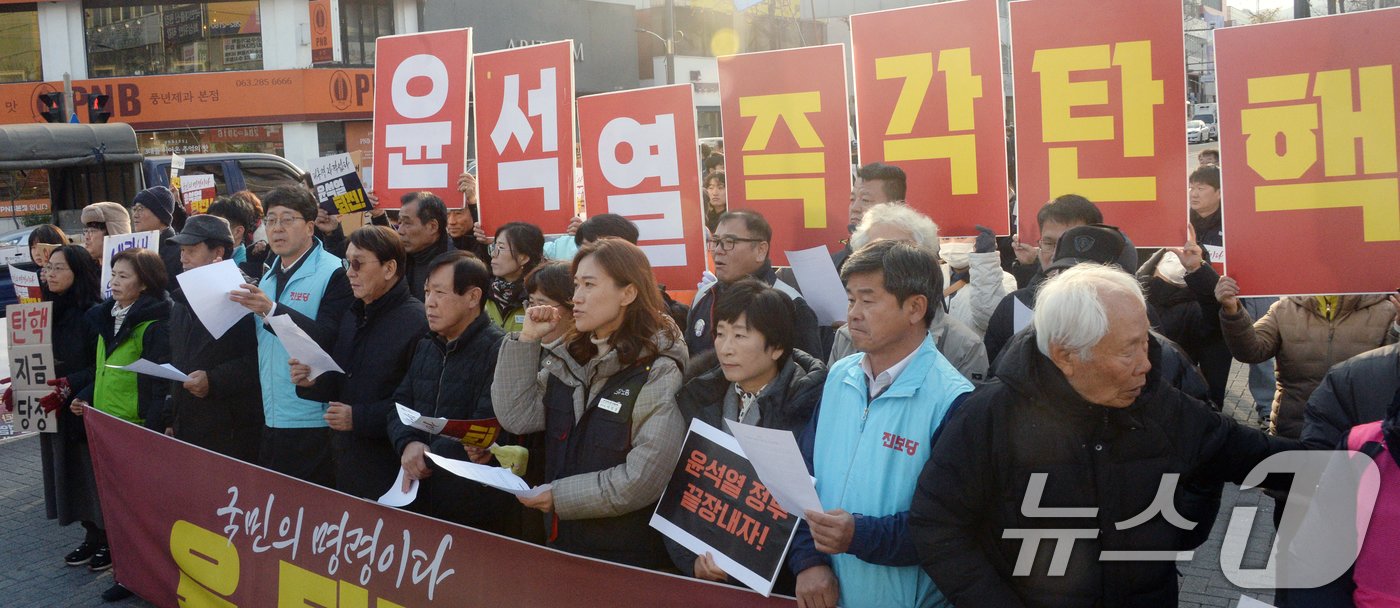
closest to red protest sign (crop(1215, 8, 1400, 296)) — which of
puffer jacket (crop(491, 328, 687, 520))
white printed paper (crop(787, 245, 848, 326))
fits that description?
white printed paper (crop(787, 245, 848, 326))

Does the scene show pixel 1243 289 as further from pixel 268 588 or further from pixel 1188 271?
pixel 268 588

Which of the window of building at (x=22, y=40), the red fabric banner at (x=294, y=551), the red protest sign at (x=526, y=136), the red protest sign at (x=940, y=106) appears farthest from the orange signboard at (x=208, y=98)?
the red protest sign at (x=940, y=106)

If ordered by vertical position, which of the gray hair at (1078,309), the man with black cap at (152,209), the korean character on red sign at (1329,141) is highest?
the man with black cap at (152,209)

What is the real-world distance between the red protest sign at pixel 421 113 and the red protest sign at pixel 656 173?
0.98m

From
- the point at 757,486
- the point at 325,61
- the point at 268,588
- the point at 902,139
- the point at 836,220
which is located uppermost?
the point at 325,61

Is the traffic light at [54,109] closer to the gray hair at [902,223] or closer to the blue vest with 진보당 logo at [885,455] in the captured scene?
the gray hair at [902,223]

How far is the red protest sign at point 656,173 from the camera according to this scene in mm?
5457

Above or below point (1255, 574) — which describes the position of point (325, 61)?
above

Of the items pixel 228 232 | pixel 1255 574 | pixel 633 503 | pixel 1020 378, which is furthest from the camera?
pixel 228 232

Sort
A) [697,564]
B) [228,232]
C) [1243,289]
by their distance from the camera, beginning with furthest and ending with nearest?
[228,232]
[1243,289]
[697,564]

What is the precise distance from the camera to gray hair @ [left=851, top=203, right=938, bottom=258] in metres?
3.90

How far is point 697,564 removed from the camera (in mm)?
3049

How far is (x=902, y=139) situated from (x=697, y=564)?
250 centimetres

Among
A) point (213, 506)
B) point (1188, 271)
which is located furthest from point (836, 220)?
point (213, 506)
